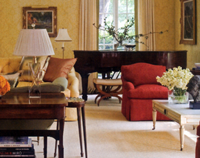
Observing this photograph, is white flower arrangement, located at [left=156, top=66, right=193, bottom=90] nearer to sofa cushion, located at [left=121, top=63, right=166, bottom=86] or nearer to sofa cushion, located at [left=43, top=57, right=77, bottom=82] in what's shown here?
sofa cushion, located at [left=121, top=63, right=166, bottom=86]

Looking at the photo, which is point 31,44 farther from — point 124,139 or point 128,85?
point 128,85

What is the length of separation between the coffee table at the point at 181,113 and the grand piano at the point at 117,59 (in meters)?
2.39

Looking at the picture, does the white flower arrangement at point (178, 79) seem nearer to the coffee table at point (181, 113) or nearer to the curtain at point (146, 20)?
the coffee table at point (181, 113)

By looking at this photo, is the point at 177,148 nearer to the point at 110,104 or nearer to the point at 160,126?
the point at 160,126

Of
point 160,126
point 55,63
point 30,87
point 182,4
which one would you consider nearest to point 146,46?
point 182,4

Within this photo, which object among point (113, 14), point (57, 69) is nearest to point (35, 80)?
point (57, 69)

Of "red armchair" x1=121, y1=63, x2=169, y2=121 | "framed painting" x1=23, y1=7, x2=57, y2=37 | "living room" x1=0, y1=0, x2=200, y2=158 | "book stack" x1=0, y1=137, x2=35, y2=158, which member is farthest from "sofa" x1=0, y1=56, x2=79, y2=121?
"book stack" x1=0, y1=137, x2=35, y2=158

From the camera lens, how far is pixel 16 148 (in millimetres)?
3088

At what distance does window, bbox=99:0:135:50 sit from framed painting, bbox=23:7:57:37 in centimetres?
130

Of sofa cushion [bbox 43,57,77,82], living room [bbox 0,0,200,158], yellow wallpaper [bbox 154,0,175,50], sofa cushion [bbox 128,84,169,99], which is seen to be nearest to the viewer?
living room [bbox 0,0,200,158]

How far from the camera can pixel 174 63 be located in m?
7.62

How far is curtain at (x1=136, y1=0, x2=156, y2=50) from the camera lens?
31.4ft

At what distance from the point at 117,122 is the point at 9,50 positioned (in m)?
4.92

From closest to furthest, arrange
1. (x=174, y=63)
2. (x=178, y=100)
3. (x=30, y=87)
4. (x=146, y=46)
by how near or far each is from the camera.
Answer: (x=30, y=87)
(x=178, y=100)
(x=174, y=63)
(x=146, y=46)
